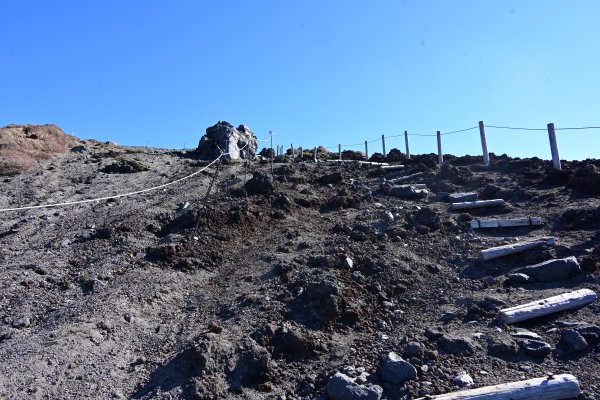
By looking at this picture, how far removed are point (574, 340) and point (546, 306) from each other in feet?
2.71

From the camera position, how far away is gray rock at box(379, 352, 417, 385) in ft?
19.9

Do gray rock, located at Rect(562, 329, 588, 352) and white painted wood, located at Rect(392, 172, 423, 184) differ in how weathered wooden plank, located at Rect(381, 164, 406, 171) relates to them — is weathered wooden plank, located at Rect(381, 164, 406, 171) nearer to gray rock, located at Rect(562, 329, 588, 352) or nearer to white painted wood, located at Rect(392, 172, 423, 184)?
white painted wood, located at Rect(392, 172, 423, 184)

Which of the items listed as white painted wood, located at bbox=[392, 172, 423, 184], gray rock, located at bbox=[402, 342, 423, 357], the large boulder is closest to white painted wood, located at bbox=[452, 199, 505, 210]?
white painted wood, located at bbox=[392, 172, 423, 184]

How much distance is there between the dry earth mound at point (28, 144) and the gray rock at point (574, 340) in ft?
60.0

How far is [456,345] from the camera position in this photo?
6.54 meters

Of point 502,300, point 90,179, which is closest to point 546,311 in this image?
point 502,300

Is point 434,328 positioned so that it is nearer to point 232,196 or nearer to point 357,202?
point 357,202

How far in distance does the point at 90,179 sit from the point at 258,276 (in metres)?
10.8

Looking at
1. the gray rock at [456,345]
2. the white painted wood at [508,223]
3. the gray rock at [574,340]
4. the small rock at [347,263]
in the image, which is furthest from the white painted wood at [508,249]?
the gray rock at [456,345]

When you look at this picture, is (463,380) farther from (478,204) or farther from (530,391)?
(478,204)

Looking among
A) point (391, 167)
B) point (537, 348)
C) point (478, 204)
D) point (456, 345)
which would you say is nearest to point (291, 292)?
point (456, 345)

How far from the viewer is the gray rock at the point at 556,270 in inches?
316

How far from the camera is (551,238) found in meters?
9.21

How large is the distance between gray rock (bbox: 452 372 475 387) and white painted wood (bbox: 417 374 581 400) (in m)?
0.25
